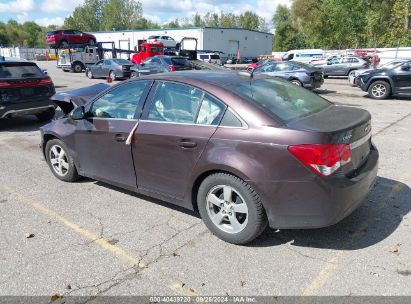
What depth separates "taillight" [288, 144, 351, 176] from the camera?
3088 mm

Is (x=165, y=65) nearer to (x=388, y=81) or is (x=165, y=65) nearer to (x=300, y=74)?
(x=300, y=74)

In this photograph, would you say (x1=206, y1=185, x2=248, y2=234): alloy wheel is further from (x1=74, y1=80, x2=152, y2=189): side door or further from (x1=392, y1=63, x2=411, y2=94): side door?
(x1=392, y1=63, x2=411, y2=94): side door

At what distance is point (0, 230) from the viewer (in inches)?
159

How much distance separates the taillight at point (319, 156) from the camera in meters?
3.09

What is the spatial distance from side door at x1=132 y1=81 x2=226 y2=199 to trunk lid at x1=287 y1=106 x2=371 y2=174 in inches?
33.0

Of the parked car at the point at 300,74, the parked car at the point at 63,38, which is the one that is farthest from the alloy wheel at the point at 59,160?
the parked car at the point at 63,38

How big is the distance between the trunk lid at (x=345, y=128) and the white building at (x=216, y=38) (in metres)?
45.1

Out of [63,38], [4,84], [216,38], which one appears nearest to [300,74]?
[4,84]

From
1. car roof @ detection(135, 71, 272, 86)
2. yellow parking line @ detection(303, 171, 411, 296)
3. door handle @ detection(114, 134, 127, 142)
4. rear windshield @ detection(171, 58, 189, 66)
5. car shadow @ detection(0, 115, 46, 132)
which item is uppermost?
car roof @ detection(135, 71, 272, 86)

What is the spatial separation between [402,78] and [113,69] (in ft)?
52.5

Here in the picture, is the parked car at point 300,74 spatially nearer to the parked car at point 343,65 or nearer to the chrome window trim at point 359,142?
the parked car at point 343,65

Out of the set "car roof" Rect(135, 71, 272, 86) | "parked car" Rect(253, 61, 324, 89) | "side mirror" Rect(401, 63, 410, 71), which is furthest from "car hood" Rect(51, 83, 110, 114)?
"side mirror" Rect(401, 63, 410, 71)

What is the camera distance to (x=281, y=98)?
3.84 m

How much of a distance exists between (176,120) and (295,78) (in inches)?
502
